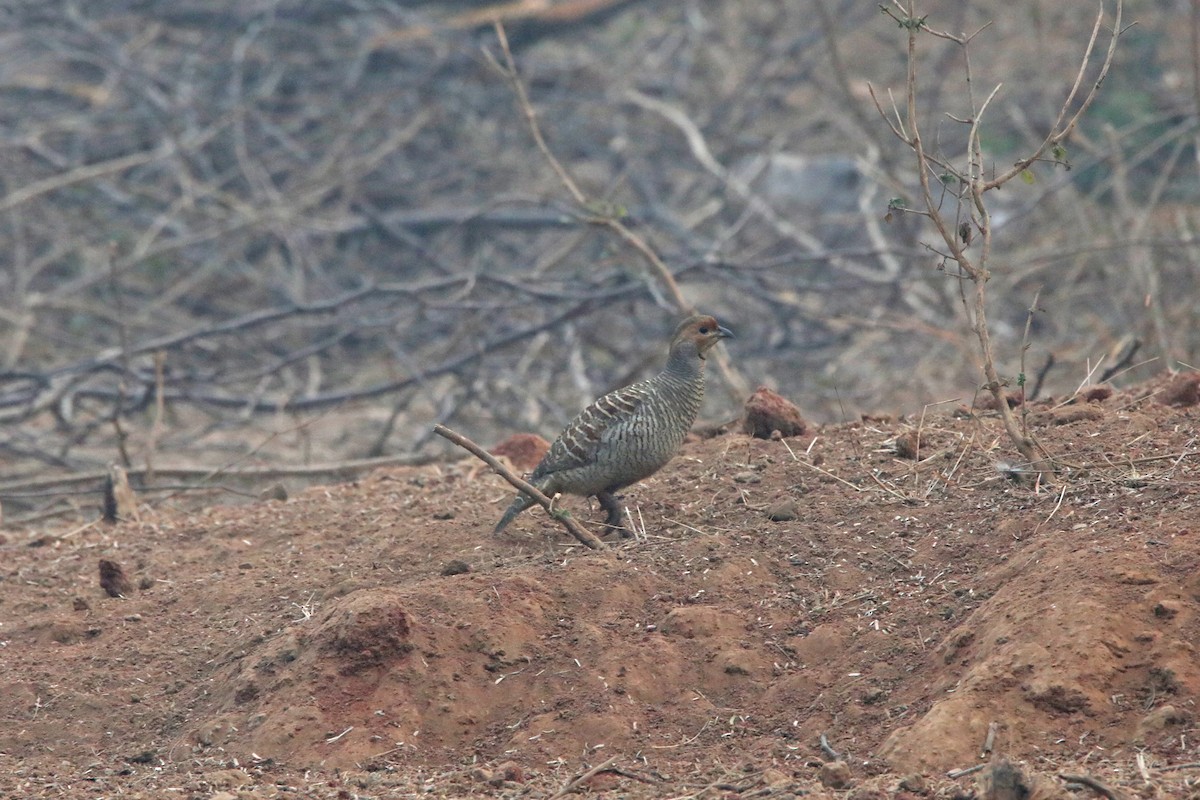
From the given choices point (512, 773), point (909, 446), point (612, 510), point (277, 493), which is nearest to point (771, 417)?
point (909, 446)

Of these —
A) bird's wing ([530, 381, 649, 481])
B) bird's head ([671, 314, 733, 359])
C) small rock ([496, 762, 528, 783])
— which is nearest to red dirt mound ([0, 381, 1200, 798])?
small rock ([496, 762, 528, 783])

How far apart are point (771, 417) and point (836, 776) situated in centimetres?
253

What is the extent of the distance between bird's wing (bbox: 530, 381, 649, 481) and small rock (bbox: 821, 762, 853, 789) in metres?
1.99

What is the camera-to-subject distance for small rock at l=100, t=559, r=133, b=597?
17.8 feet

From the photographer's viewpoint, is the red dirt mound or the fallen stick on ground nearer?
the red dirt mound

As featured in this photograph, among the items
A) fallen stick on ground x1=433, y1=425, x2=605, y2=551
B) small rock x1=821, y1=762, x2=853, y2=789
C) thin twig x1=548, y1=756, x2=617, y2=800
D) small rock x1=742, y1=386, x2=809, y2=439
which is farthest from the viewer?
small rock x1=742, y1=386, x2=809, y2=439

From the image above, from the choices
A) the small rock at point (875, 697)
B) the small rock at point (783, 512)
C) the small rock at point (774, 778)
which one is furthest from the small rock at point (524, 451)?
the small rock at point (774, 778)

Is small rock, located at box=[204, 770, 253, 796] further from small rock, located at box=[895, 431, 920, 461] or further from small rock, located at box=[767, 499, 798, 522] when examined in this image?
small rock, located at box=[895, 431, 920, 461]

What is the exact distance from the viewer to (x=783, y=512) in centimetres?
507

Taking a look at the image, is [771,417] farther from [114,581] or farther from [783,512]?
[114,581]

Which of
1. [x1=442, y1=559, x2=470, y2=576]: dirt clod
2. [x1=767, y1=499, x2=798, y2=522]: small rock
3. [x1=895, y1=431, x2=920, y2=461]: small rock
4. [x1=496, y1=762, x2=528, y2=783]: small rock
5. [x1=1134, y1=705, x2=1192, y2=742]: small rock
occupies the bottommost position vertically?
[x1=496, y1=762, x2=528, y2=783]: small rock

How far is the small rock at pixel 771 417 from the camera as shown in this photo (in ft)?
19.5

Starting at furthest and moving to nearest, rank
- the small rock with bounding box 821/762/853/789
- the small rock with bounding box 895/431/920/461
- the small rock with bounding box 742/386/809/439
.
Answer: the small rock with bounding box 742/386/809/439 → the small rock with bounding box 895/431/920/461 → the small rock with bounding box 821/762/853/789

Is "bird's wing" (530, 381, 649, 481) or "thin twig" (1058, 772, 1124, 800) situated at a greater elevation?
"bird's wing" (530, 381, 649, 481)
